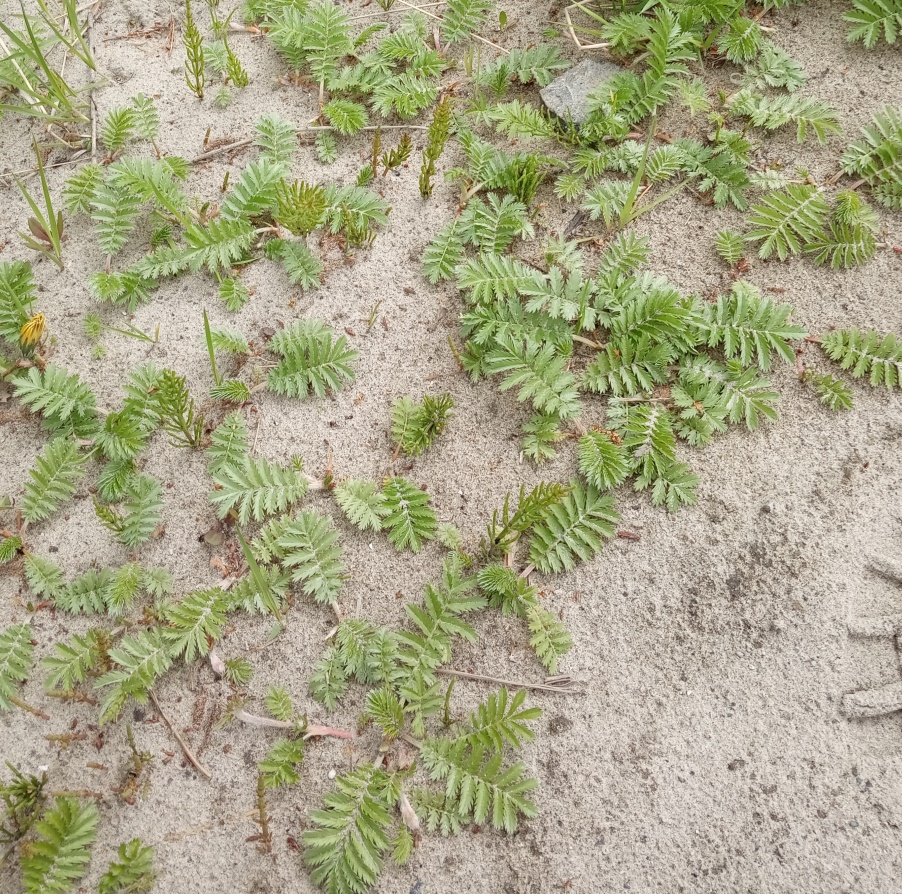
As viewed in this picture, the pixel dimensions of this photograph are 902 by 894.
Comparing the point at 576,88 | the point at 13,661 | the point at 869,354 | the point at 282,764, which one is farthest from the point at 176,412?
the point at 869,354

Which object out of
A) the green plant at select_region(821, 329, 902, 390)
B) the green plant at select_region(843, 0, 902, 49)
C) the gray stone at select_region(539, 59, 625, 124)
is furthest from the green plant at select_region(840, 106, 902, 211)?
the gray stone at select_region(539, 59, 625, 124)

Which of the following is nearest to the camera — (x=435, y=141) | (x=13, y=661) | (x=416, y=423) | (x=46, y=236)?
(x=13, y=661)

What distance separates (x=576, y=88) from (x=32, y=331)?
246 centimetres

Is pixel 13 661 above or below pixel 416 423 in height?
below

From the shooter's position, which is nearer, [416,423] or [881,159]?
[416,423]

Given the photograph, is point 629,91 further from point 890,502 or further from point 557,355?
point 890,502

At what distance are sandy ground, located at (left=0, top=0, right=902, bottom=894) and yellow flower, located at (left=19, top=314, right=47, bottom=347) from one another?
0.13 m

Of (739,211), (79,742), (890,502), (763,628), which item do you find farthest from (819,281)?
(79,742)

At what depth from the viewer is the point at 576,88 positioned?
3.01 metres

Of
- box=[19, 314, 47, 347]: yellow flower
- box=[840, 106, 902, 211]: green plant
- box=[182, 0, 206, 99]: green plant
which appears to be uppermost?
box=[182, 0, 206, 99]: green plant

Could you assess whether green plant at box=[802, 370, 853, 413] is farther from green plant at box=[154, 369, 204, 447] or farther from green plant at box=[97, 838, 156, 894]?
green plant at box=[97, 838, 156, 894]

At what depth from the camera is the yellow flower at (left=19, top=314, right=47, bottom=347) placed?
8.66 ft

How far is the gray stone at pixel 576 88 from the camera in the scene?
9.75ft

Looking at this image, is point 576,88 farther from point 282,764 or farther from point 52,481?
point 282,764
